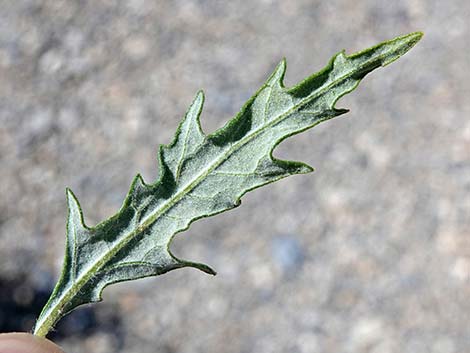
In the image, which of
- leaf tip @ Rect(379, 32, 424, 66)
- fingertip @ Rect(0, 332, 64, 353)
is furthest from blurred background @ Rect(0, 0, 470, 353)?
leaf tip @ Rect(379, 32, 424, 66)

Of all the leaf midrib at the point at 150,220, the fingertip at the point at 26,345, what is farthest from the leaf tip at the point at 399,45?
the fingertip at the point at 26,345

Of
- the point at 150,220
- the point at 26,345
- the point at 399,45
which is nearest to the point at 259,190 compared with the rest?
the point at 26,345

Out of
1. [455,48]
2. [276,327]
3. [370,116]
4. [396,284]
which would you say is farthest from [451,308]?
[455,48]

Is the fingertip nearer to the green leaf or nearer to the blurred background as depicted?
the green leaf

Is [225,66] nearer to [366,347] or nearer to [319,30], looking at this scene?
[319,30]

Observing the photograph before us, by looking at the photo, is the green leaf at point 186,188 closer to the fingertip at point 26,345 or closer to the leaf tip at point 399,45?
the leaf tip at point 399,45

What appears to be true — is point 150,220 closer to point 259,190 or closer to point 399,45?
point 399,45
